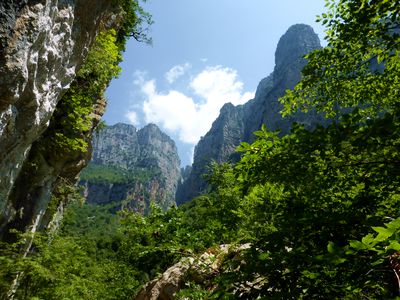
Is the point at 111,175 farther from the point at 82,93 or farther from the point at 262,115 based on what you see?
the point at 82,93

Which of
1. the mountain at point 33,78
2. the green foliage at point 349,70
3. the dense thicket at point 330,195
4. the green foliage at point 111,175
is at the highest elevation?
the green foliage at point 111,175

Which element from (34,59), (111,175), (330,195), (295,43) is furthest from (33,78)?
(111,175)

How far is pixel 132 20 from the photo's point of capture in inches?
885

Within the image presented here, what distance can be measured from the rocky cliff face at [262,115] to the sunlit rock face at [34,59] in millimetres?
73577

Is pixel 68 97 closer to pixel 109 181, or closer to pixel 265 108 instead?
pixel 265 108

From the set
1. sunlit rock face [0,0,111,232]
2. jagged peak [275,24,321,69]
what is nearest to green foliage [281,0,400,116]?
sunlit rock face [0,0,111,232]

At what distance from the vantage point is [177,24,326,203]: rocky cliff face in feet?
335

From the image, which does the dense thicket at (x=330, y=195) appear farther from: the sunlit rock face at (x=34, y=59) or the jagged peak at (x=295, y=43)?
the jagged peak at (x=295, y=43)

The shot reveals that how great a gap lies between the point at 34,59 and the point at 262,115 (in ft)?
339

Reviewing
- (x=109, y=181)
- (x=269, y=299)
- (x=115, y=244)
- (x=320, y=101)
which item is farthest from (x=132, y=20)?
(x=109, y=181)

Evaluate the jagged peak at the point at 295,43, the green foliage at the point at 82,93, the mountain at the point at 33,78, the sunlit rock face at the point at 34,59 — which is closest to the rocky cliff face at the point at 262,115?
the jagged peak at the point at 295,43

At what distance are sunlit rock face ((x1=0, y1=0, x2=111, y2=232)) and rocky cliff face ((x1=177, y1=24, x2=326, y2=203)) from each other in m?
73.6

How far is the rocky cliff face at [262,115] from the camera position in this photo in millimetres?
102188

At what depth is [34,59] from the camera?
8.85 metres
